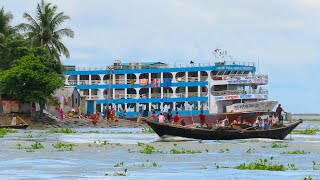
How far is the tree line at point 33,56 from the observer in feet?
189

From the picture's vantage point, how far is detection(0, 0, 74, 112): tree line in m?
57.8

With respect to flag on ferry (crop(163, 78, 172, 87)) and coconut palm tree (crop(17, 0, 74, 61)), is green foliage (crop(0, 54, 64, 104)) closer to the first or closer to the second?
coconut palm tree (crop(17, 0, 74, 61))

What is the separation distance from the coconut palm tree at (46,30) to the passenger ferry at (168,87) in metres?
18.6

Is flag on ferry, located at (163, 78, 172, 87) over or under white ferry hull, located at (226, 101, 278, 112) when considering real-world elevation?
over

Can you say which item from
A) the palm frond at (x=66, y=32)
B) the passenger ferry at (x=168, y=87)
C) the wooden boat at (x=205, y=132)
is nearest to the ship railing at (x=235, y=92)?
→ the passenger ferry at (x=168, y=87)

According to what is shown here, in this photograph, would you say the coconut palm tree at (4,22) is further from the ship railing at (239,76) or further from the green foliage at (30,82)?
the ship railing at (239,76)

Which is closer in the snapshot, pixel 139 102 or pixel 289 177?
pixel 289 177

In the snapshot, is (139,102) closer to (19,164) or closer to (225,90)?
(225,90)

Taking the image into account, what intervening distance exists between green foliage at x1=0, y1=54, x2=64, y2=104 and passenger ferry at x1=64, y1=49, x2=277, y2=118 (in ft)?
83.5

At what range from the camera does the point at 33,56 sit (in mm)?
58750

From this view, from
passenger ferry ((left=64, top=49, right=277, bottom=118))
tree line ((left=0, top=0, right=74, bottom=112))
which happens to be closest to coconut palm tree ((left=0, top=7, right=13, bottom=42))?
tree line ((left=0, top=0, right=74, bottom=112))

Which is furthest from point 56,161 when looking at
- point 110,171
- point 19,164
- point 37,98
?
point 37,98

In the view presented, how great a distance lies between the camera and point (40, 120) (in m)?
59.9

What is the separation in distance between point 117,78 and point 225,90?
647 inches
